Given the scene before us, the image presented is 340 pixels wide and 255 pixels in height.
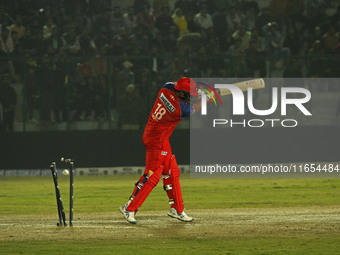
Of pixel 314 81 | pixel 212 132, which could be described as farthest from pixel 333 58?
pixel 212 132

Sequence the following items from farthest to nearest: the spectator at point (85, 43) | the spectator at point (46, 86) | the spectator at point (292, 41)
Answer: the spectator at point (292, 41)
the spectator at point (85, 43)
the spectator at point (46, 86)

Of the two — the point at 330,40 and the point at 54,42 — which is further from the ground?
the point at 54,42

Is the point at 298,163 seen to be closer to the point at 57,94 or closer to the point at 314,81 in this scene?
the point at 314,81

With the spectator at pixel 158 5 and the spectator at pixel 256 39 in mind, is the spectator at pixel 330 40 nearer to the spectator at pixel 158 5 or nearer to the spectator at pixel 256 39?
the spectator at pixel 256 39

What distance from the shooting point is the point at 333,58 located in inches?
893

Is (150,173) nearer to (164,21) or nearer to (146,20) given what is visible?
(164,21)

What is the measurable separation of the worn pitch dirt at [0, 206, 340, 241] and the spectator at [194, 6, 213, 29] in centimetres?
1184

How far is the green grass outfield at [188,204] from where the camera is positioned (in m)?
10.8

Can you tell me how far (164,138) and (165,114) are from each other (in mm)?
437

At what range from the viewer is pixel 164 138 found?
12766mm

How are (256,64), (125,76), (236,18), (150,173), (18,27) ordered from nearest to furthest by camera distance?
(150,173) → (125,76) → (256,64) → (18,27) → (236,18)

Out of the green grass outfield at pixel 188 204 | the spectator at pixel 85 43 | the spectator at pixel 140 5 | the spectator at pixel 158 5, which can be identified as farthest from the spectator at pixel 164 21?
the green grass outfield at pixel 188 204

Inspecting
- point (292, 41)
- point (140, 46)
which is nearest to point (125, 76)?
point (140, 46)

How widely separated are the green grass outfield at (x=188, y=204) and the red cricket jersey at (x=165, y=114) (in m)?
1.59
